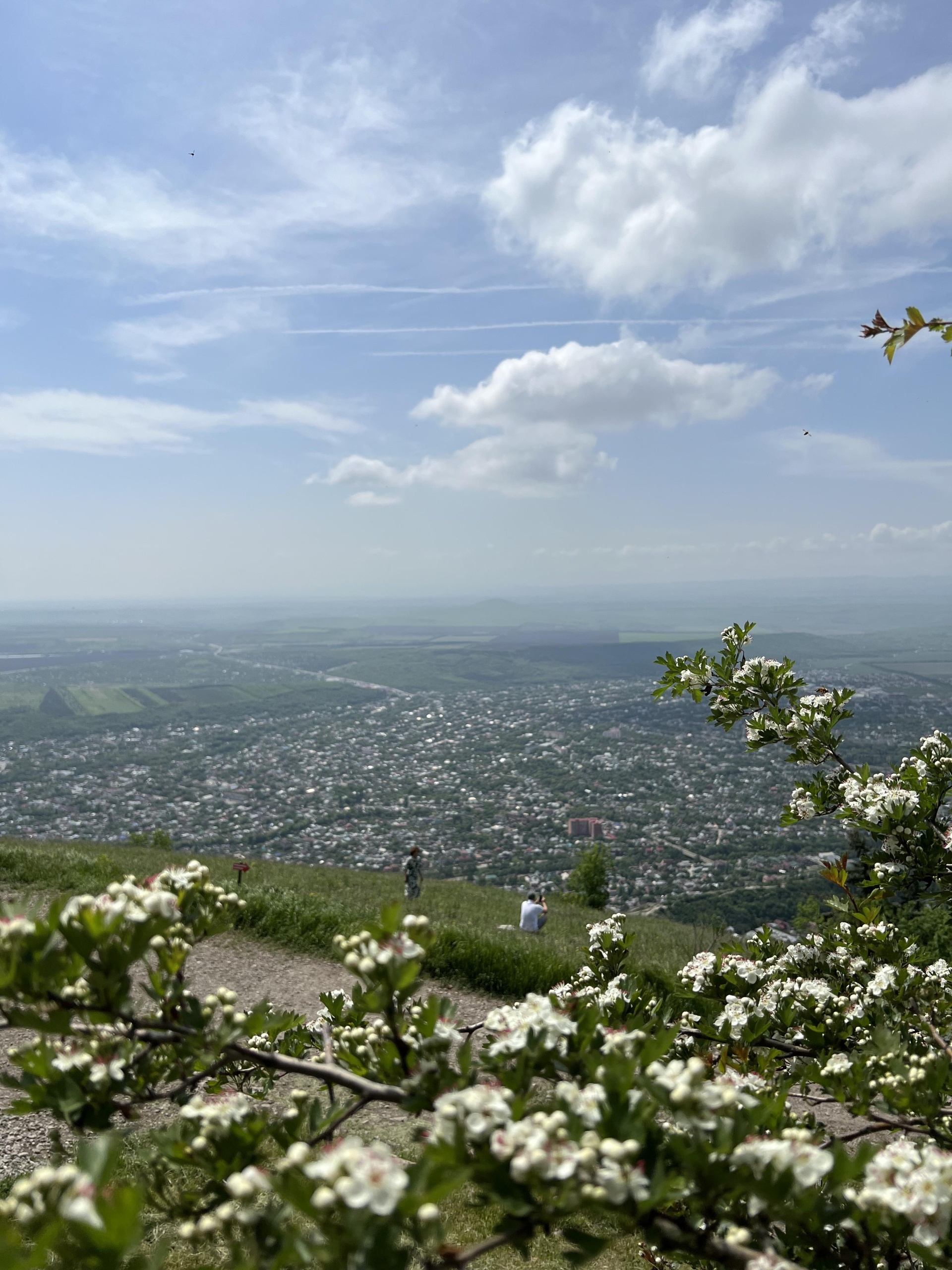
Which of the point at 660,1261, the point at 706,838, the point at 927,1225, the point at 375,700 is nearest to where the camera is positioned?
the point at 927,1225

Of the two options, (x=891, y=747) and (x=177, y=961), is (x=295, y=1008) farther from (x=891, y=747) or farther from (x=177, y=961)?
(x=891, y=747)

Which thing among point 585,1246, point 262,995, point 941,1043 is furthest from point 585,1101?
point 262,995

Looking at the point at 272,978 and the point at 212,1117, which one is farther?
the point at 272,978

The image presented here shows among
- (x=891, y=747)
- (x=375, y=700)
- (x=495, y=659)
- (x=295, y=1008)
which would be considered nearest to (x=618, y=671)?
(x=495, y=659)

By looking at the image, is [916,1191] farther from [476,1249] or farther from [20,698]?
[20,698]

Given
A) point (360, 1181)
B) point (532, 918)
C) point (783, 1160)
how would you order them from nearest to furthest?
point (360, 1181)
point (783, 1160)
point (532, 918)

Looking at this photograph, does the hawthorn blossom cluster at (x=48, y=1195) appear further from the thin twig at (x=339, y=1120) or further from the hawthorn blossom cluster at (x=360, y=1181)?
the thin twig at (x=339, y=1120)
